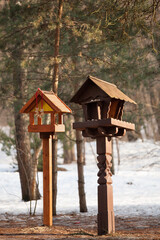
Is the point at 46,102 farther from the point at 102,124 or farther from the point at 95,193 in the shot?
the point at 95,193

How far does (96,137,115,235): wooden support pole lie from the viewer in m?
6.20

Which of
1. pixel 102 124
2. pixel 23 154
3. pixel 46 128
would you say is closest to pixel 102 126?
pixel 102 124

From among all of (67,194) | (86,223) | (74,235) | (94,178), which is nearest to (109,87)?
(74,235)

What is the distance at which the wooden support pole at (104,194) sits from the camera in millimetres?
6195

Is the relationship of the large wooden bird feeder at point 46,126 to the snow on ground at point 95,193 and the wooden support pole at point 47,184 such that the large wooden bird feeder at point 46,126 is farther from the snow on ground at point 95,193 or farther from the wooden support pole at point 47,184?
the snow on ground at point 95,193

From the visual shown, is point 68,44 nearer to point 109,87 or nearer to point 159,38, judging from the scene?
point 159,38

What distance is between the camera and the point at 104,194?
6.27m

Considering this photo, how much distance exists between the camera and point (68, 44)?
10.2 metres

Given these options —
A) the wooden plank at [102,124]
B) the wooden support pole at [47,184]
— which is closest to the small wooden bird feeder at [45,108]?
the wooden support pole at [47,184]

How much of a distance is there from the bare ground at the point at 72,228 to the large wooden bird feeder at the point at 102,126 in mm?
444

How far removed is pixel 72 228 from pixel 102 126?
2.59 m

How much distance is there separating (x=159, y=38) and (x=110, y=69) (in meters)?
1.64

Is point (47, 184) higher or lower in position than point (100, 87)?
lower

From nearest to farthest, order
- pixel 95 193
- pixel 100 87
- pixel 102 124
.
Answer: pixel 102 124 → pixel 100 87 → pixel 95 193
